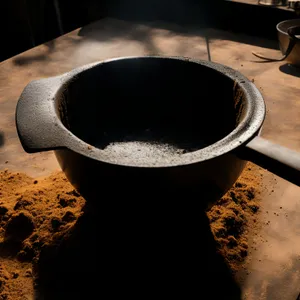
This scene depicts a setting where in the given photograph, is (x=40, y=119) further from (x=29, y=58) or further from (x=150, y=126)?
(x=29, y=58)

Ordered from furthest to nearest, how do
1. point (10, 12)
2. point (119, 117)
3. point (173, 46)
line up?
point (10, 12) < point (173, 46) < point (119, 117)

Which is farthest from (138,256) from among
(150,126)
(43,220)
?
(150,126)

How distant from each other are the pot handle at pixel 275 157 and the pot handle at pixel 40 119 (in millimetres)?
583

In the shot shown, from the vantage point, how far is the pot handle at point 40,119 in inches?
47.6

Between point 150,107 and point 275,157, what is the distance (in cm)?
87

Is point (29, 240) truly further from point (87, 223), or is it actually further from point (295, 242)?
point (295, 242)

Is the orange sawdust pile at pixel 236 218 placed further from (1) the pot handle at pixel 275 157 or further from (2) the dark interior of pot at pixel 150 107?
(1) the pot handle at pixel 275 157

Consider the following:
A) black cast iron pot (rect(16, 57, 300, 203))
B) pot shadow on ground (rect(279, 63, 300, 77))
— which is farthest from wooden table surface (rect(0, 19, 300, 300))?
black cast iron pot (rect(16, 57, 300, 203))

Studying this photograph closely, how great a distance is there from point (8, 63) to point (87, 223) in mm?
2171

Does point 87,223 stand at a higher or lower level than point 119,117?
lower

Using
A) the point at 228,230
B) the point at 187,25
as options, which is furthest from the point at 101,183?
the point at 187,25

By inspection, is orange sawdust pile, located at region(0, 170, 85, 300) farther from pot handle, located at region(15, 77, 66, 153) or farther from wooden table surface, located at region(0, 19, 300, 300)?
pot handle, located at region(15, 77, 66, 153)

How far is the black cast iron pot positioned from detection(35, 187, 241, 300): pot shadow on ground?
80 millimetres

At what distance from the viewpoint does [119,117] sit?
190 centimetres
